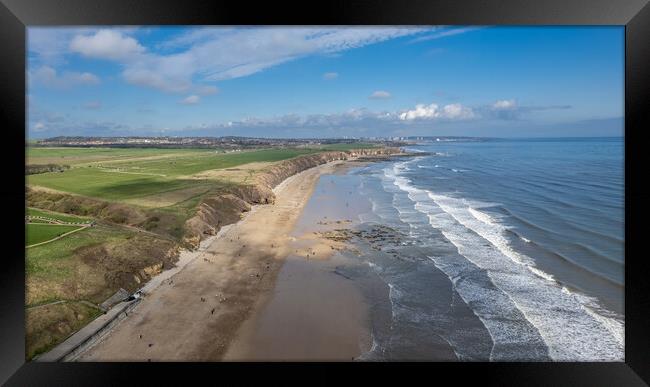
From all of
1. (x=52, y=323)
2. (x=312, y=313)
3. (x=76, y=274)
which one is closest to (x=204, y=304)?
(x=312, y=313)

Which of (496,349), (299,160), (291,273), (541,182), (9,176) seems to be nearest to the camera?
(9,176)

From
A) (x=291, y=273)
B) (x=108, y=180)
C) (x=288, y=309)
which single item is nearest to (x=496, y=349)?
(x=288, y=309)

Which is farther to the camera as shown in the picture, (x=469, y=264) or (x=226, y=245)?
(x=226, y=245)

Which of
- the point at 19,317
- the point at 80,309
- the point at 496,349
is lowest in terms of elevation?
the point at 496,349

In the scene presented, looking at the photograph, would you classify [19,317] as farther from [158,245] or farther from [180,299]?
[158,245]

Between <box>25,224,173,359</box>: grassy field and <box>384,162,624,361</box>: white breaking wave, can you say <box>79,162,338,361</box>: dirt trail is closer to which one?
<box>25,224,173,359</box>: grassy field

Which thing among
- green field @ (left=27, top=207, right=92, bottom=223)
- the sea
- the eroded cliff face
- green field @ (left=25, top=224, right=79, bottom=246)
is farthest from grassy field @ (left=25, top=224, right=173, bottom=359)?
the sea
